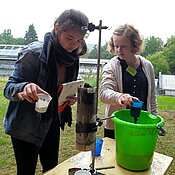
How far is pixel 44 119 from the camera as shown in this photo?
1.05 metres

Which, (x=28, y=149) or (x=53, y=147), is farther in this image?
(x=53, y=147)

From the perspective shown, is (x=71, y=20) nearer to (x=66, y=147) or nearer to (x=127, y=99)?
(x=127, y=99)

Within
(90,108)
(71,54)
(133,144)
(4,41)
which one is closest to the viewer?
(90,108)

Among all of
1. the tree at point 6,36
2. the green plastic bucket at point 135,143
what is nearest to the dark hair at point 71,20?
the green plastic bucket at point 135,143

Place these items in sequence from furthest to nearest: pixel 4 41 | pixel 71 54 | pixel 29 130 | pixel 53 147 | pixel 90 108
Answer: pixel 4 41 < pixel 53 147 < pixel 71 54 < pixel 29 130 < pixel 90 108

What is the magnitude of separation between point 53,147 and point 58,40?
2.37 feet

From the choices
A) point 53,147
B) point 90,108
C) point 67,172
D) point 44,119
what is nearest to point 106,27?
point 90,108

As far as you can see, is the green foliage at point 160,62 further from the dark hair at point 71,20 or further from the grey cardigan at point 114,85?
the dark hair at point 71,20

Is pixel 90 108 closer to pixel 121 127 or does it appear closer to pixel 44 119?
pixel 121 127

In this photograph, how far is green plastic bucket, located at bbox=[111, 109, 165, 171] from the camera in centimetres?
87

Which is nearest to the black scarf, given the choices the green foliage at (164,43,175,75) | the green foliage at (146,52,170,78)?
the green foliage at (146,52,170,78)

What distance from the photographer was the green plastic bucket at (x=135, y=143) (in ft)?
2.85

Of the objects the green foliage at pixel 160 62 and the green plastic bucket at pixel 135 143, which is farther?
the green foliage at pixel 160 62

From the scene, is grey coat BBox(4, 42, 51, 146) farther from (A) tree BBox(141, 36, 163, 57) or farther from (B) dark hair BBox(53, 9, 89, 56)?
(A) tree BBox(141, 36, 163, 57)
